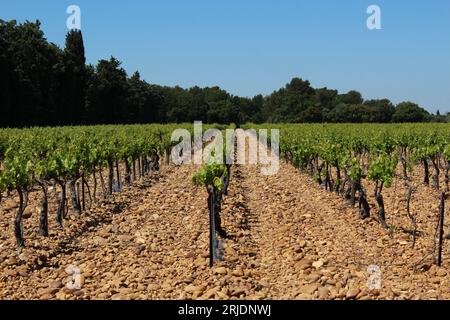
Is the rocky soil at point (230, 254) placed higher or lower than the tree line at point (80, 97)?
lower

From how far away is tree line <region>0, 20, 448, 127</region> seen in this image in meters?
51.8

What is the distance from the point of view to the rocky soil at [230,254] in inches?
305

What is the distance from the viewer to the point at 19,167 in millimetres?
10633

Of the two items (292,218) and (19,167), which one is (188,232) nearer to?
(292,218)

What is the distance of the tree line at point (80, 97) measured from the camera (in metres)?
51.8

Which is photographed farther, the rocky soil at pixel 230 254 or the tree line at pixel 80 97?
the tree line at pixel 80 97

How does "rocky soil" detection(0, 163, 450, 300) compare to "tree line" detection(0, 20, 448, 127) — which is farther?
"tree line" detection(0, 20, 448, 127)

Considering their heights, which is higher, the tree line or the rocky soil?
the tree line

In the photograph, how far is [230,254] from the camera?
9.49 meters

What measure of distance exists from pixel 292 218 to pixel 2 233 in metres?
7.16

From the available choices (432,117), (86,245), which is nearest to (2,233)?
(86,245)

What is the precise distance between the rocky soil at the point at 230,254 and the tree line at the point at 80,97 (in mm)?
41846

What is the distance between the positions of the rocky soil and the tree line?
41846 mm

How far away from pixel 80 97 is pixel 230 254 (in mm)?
60328
